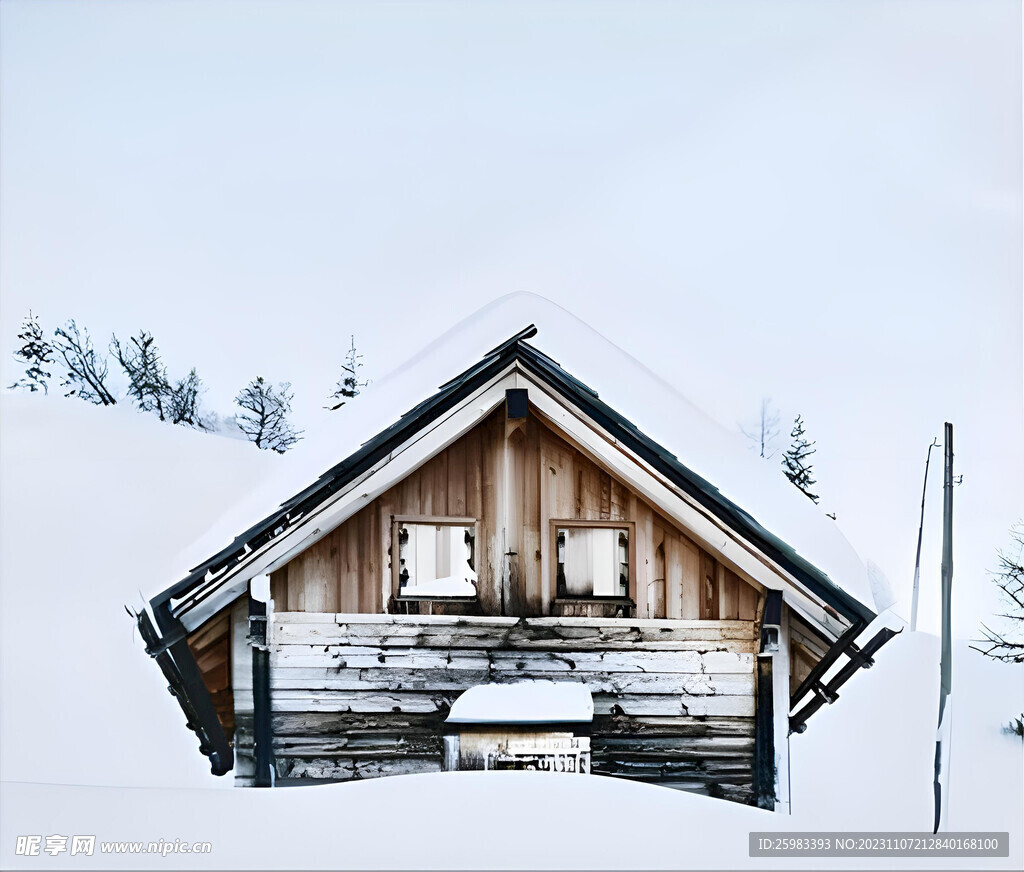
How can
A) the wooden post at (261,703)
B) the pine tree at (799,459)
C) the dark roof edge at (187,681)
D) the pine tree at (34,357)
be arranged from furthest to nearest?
the pine tree at (799,459) → the pine tree at (34,357) → the wooden post at (261,703) → the dark roof edge at (187,681)

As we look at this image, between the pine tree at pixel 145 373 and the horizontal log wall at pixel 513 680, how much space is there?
6556 millimetres

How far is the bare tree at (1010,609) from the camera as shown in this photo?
603 centimetres

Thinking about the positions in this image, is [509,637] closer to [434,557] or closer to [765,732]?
[434,557]

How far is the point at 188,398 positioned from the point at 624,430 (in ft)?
25.4

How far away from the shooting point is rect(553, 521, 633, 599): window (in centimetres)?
316

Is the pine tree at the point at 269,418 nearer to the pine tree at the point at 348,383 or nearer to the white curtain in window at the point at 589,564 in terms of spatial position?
the pine tree at the point at 348,383

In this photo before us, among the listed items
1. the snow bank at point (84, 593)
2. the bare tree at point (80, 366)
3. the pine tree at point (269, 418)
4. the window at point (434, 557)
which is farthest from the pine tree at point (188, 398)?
the window at point (434, 557)

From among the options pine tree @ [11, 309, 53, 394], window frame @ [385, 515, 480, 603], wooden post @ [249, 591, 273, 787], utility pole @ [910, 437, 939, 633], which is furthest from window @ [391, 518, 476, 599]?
pine tree @ [11, 309, 53, 394]

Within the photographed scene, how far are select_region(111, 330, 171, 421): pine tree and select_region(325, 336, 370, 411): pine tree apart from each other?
219 centimetres

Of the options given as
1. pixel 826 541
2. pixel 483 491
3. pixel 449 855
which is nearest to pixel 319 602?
pixel 483 491

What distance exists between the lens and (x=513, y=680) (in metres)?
3.12

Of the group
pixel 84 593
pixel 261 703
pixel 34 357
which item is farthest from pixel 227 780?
pixel 34 357

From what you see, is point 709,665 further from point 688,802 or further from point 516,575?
point 516,575

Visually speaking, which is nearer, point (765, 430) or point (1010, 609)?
point (1010, 609)
